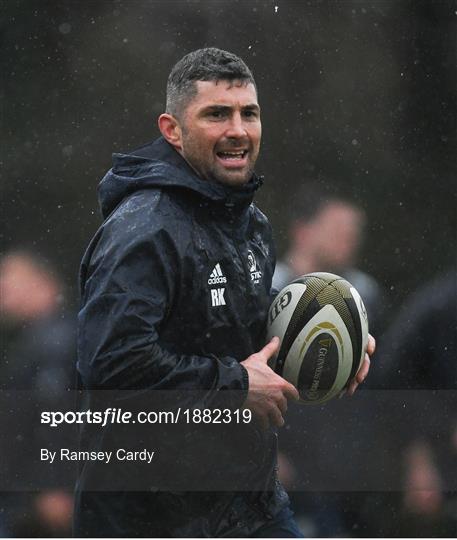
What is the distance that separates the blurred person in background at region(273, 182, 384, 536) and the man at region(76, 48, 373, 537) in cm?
120

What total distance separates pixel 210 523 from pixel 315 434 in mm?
1623

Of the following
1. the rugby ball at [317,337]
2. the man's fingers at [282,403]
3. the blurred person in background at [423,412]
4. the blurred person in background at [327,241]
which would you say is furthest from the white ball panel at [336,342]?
the blurred person in background at [423,412]

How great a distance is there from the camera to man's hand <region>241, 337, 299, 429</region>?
295 centimetres

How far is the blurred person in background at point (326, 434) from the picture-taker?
15.1 feet

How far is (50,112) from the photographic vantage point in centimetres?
536

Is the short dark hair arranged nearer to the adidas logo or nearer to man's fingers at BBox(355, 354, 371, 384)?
the adidas logo

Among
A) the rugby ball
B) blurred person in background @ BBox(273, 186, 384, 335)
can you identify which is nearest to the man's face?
the rugby ball

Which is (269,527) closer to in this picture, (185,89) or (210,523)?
(210,523)

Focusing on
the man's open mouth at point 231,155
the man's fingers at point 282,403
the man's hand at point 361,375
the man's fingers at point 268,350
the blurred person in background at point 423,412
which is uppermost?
the man's open mouth at point 231,155

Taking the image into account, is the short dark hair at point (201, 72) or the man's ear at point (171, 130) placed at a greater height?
the short dark hair at point (201, 72)

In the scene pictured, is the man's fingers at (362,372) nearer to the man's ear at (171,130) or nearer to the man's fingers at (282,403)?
the man's fingers at (282,403)

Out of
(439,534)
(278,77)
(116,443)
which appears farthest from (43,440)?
(278,77)

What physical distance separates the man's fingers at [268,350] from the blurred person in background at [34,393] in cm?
136

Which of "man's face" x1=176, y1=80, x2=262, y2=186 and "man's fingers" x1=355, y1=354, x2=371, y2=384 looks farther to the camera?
"man's fingers" x1=355, y1=354, x2=371, y2=384
